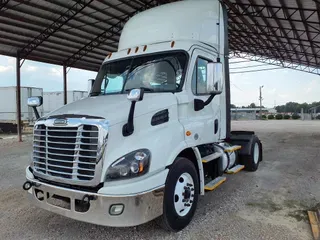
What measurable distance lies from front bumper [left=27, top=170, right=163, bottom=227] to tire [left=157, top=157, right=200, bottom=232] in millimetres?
173

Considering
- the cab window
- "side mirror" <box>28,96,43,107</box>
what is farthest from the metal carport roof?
the cab window

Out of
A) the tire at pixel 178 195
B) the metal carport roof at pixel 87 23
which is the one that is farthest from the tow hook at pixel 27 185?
the metal carport roof at pixel 87 23

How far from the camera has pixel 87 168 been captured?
3.17 m

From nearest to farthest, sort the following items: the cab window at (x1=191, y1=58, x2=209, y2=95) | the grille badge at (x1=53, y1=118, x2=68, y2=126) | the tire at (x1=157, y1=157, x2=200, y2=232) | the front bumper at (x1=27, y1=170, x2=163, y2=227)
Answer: the front bumper at (x1=27, y1=170, x2=163, y2=227)
the grille badge at (x1=53, y1=118, x2=68, y2=126)
the tire at (x1=157, y1=157, x2=200, y2=232)
the cab window at (x1=191, y1=58, x2=209, y2=95)

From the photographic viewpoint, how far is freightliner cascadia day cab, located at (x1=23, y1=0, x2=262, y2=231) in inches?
123

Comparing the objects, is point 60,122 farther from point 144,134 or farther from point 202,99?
point 202,99

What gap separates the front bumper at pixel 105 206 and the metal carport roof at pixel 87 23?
10.3 meters

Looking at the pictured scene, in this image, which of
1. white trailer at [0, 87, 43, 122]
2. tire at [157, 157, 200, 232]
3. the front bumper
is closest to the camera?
the front bumper

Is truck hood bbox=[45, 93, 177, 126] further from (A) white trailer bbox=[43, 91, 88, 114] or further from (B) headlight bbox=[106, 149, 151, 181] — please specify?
(A) white trailer bbox=[43, 91, 88, 114]

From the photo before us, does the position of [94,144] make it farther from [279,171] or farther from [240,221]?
[279,171]

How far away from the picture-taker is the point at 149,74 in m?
4.27

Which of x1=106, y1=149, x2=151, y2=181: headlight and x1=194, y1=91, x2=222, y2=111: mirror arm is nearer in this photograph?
x1=106, y1=149, x2=151, y2=181: headlight

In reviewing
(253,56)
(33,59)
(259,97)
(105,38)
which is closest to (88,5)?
(105,38)

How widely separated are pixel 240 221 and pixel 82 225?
7.37 feet
